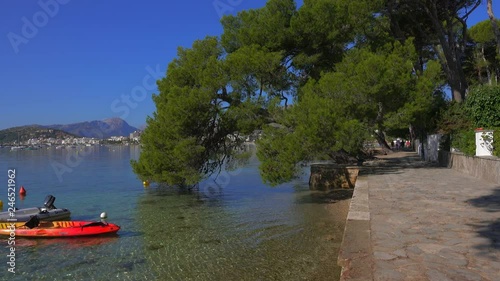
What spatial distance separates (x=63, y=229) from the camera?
11.0 metres

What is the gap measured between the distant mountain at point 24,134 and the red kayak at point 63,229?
162 metres

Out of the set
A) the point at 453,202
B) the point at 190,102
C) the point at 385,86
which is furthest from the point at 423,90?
the point at 190,102

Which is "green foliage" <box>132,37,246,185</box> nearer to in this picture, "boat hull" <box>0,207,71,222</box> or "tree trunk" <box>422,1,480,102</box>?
"boat hull" <box>0,207,71,222</box>

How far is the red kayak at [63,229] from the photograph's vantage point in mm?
10914

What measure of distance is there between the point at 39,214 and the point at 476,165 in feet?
46.8

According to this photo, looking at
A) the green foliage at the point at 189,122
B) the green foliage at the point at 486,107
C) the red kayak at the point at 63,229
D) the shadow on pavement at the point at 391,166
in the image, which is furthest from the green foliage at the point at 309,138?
the red kayak at the point at 63,229

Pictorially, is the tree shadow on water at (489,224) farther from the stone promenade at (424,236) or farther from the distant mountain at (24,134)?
the distant mountain at (24,134)

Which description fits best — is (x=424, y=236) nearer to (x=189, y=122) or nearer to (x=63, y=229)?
(x=63, y=229)

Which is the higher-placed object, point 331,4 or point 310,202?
point 331,4

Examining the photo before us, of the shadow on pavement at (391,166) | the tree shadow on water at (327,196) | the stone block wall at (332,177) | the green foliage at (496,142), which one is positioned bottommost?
the tree shadow on water at (327,196)

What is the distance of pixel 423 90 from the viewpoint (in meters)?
15.3

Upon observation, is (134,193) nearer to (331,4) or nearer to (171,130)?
(171,130)

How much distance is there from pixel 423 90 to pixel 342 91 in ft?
11.2

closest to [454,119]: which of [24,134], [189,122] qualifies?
[189,122]
